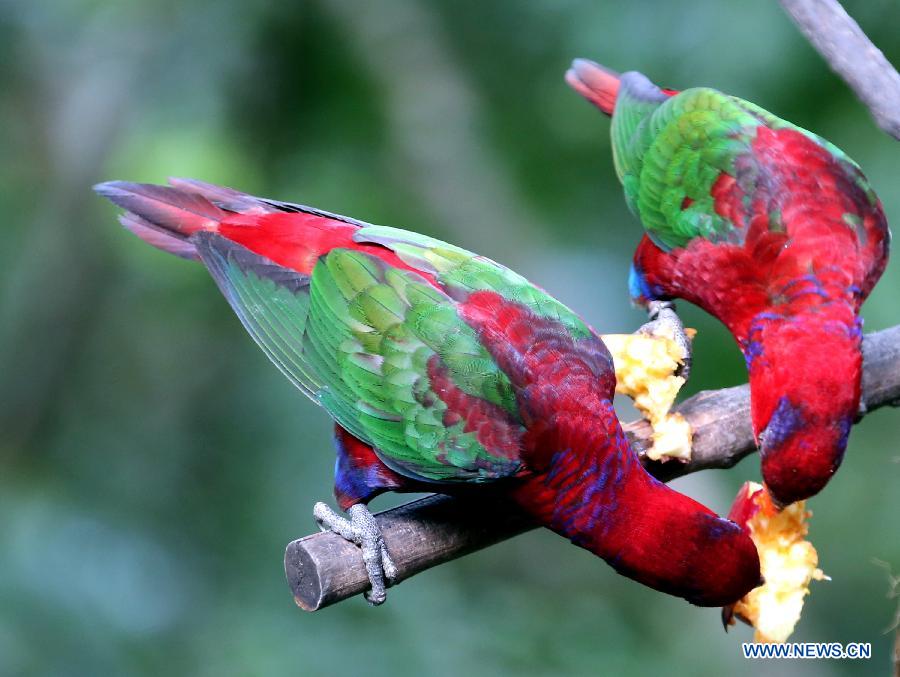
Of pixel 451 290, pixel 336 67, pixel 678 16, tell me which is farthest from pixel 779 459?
pixel 336 67

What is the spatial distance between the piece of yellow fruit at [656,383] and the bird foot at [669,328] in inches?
1.9

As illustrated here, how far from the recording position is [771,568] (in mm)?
2145

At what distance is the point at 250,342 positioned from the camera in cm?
407

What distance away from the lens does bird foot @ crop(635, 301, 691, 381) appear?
262 cm

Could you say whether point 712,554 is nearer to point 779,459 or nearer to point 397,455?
point 779,459

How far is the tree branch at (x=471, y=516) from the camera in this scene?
1.86m

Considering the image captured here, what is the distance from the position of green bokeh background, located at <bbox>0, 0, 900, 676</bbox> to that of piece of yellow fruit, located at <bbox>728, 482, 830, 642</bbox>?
3.86ft

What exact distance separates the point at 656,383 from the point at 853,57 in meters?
0.88

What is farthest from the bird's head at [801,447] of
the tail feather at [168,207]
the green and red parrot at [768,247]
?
the tail feather at [168,207]

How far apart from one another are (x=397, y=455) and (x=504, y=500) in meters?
0.25

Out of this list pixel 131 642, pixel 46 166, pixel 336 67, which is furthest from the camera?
pixel 336 67

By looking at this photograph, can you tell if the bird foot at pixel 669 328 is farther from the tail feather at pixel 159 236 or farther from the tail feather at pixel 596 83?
the tail feather at pixel 159 236

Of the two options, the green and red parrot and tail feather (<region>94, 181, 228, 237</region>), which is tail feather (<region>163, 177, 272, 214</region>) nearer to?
tail feather (<region>94, 181, 228, 237</region>)

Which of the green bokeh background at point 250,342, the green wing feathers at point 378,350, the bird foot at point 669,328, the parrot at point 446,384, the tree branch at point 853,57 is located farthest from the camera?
the green bokeh background at point 250,342
